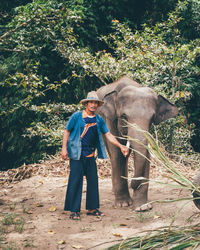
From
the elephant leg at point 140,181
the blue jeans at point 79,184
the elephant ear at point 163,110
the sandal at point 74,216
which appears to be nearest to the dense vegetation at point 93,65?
the elephant ear at point 163,110

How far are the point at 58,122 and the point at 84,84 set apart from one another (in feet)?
6.09

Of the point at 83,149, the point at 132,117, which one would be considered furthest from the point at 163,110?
the point at 83,149

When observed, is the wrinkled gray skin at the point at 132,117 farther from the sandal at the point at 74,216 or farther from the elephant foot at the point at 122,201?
the sandal at the point at 74,216

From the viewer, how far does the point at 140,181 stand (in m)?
5.48

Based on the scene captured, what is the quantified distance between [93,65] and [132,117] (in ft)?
13.9

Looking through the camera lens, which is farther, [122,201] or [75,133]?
[122,201]

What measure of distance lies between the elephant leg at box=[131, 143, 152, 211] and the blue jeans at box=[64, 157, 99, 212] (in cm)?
58

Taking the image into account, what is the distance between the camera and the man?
17.0 ft

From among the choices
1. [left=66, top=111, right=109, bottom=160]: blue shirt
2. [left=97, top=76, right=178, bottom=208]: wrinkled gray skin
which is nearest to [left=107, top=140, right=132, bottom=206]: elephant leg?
[left=97, top=76, right=178, bottom=208]: wrinkled gray skin

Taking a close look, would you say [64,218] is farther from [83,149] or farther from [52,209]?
[83,149]

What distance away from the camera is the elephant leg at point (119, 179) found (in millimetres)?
5898

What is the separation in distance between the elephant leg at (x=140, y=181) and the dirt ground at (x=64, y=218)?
0.53 ft

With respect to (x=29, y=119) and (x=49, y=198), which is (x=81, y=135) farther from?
(x=29, y=119)

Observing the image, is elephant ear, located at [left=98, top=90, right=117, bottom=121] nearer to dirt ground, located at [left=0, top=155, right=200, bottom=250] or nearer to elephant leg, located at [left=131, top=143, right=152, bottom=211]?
elephant leg, located at [left=131, top=143, right=152, bottom=211]
